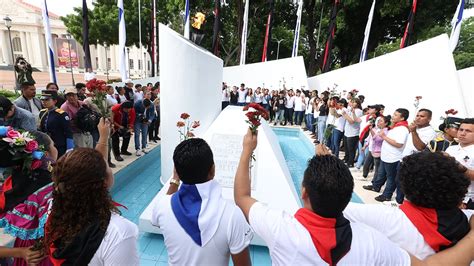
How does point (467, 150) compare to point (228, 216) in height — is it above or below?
above

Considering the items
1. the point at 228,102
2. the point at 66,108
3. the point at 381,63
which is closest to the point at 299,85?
the point at 228,102

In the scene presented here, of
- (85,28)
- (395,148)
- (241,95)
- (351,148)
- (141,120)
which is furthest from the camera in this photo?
(241,95)

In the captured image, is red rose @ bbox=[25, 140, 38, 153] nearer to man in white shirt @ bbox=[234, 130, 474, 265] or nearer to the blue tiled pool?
man in white shirt @ bbox=[234, 130, 474, 265]

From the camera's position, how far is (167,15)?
82.3 ft

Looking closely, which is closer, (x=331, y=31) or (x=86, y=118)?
(x=86, y=118)

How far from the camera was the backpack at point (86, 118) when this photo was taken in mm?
4736

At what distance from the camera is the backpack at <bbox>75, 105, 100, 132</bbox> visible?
4.74 metres

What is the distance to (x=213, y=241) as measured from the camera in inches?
56.7

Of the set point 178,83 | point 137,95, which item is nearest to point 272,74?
point 137,95

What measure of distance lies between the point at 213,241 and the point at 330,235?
0.64 meters

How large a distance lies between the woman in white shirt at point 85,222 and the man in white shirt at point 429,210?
139cm

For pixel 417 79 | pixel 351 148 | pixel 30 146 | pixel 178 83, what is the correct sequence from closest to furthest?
pixel 30 146 < pixel 178 83 < pixel 351 148 < pixel 417 79

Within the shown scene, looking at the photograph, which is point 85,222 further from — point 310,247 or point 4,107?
point 4,107

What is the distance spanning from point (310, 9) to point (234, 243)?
23.0 metres
